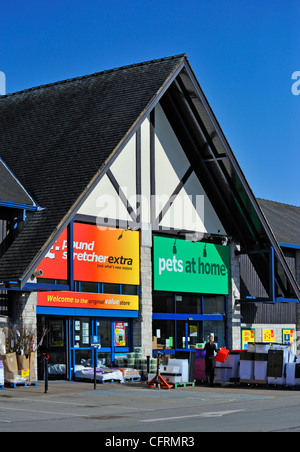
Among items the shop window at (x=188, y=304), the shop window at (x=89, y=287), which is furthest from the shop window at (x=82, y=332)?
the shop window at (x=188, y=304)

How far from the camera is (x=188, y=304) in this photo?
29.3 metres

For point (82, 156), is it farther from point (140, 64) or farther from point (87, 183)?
point (140, 64)

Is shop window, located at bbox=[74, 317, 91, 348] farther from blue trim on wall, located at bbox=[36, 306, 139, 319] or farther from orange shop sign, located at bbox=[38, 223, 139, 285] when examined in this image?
orange shop sign, located at bbox=[38, 223, 139, 285]

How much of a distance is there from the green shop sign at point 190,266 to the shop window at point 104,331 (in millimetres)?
2310

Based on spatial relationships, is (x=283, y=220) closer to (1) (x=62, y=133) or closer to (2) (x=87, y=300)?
(1) (x=62, y=133)

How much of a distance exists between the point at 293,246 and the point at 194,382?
1241 centimetres

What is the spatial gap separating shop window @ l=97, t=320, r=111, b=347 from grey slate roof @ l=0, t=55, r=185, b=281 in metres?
4.50

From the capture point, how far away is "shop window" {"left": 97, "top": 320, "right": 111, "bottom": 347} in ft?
85.0

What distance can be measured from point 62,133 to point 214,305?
9206 millimetres

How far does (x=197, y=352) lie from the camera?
84.0ft

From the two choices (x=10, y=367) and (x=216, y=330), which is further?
(x=216, y=330)

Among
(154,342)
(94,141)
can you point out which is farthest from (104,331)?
(94,141)

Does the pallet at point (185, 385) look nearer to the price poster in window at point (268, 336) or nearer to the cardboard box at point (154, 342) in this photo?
the cardboard box at point (154, 342)

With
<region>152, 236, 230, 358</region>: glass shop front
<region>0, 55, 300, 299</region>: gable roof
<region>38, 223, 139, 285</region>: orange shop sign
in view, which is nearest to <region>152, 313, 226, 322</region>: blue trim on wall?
<region>152, 236, 230, 358</region>: glass shop front
